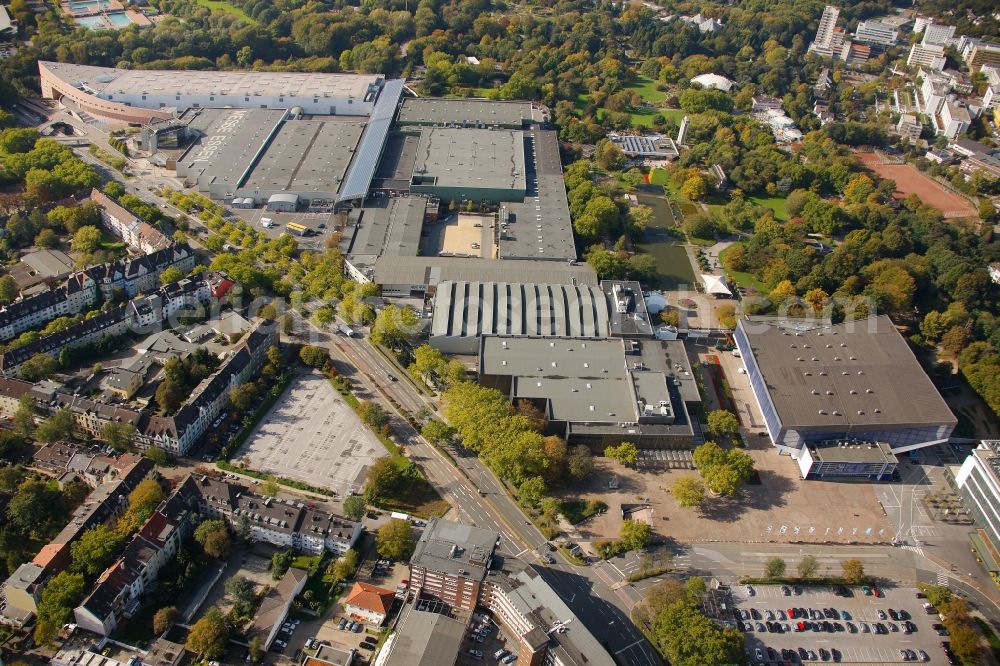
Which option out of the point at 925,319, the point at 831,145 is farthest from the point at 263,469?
the point at 831,145

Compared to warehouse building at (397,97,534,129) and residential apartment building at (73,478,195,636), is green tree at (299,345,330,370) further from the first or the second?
warehouse building at (397,97,534,129)

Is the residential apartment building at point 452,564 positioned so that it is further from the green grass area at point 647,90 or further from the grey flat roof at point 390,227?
the green grass area at point 647,90

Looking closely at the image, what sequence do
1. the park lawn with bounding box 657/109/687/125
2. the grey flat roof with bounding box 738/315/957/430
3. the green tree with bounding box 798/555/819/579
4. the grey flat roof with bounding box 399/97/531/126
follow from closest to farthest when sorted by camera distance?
1. the green tree with bounding box 798/555/819/579
2. the grey flat roof with bounding box 738/315/957/430
3. the grey flat roof with bounding box 399/97/531/126
4. the park lawn with bounding box 657/109/687/125

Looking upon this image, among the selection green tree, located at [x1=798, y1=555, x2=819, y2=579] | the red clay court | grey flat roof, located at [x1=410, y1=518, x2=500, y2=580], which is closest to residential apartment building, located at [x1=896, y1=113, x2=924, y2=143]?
the red clay court

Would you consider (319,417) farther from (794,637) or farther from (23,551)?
(794,637)

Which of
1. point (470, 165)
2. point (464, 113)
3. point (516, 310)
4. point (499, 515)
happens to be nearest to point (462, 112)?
point (464, 113)

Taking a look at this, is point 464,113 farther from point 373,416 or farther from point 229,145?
point 373,416
